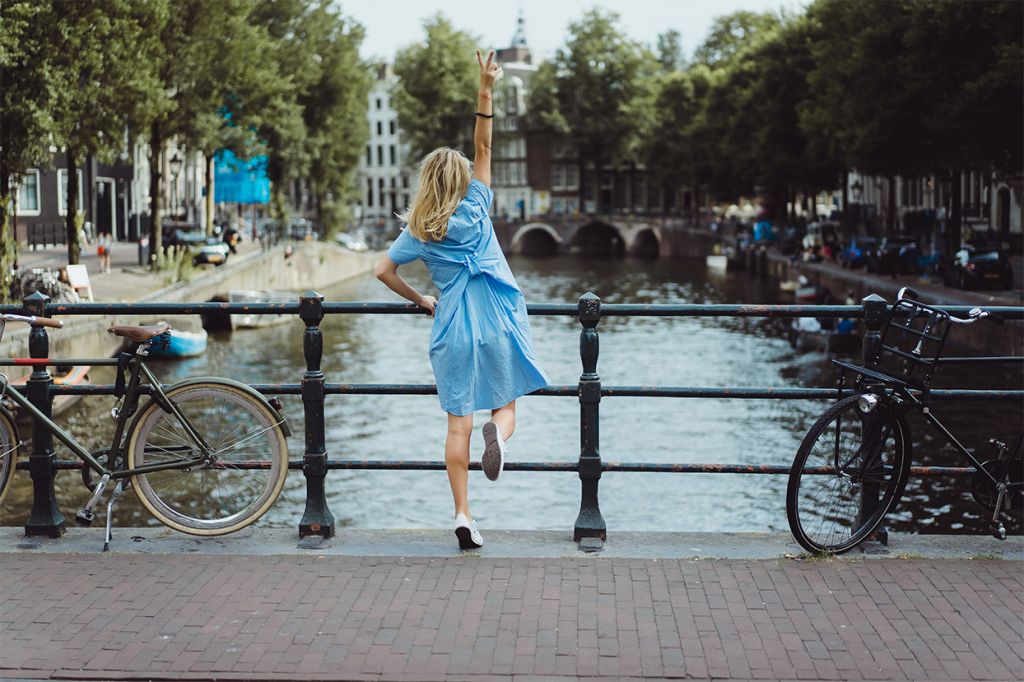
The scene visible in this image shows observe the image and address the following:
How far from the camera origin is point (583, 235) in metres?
114

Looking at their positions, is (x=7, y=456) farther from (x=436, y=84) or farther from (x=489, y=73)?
(x=436, y=84)

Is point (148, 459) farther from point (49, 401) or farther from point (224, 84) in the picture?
point (224, 84)

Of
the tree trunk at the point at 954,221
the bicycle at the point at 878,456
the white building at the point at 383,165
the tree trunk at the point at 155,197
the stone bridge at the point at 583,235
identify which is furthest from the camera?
the white building at the point at 383,165

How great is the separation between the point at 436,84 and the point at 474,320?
318ft

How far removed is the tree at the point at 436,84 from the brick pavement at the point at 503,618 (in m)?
95.7

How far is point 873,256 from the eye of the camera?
149ft

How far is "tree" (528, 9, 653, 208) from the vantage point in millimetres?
102625

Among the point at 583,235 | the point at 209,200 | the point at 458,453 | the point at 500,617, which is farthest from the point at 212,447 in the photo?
the point at 583,235

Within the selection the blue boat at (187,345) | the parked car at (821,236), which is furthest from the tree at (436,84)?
the blue boat at (187,345)

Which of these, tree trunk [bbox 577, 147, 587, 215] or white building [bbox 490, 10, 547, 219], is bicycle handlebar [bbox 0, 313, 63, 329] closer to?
white building [bbox 490, 10, 547, 219]

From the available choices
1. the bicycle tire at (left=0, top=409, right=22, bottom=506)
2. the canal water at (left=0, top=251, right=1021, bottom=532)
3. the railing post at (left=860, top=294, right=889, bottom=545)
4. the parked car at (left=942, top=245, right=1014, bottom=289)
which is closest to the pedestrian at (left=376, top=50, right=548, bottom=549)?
the railing post at (left=860, top=294, right=889, bottom=545)

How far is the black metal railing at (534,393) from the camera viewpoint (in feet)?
21.0

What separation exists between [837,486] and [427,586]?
2.12 m

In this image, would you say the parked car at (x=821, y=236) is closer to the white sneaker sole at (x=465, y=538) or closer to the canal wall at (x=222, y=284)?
the canal wall at (x=222, y=284)
